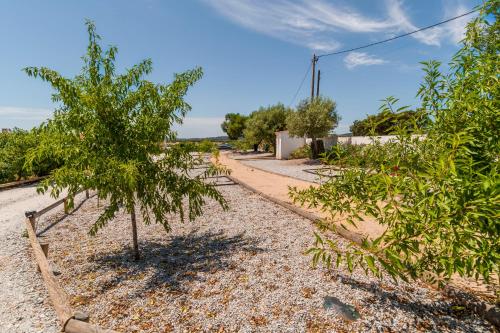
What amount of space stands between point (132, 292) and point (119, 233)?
383 centimetres

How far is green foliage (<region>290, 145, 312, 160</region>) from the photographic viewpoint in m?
32.0

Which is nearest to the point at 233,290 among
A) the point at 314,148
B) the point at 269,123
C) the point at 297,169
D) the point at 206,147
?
the point at 206,147

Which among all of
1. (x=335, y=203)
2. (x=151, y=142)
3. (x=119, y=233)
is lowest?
(x=119, y=233)

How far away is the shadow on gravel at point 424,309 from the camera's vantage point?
409 cm

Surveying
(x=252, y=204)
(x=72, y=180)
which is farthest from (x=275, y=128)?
(x=72, y=180)

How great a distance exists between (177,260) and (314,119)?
2386cm

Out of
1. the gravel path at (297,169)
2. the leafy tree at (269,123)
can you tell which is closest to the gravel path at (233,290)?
the gravel path at (297,169)

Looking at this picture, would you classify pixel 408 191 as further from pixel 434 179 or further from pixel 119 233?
pixel 119 233

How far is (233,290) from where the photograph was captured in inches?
200

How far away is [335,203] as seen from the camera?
13.1ft

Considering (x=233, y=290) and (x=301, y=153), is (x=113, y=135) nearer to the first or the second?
(x=233, y=290)

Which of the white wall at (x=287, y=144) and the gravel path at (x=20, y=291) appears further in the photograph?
the white wall at (x=287, y=144)

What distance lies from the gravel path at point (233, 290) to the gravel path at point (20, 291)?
46cm

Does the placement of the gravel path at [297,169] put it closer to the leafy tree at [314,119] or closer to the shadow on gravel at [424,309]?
the leafy tree at [314,119]
